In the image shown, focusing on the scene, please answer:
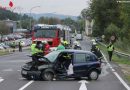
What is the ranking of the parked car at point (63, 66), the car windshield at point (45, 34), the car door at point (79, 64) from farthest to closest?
the car windshield at point (45, 34) → the car door at point (79, 64) → the parked car at point (63, 66)

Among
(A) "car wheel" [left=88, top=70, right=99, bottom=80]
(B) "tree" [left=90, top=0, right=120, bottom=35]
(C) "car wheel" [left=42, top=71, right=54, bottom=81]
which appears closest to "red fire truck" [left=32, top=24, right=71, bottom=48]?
(A) "car wheel" [left=88, top=70, right=99, bottom=80]

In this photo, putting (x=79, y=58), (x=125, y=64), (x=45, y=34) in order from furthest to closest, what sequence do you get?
1. (x=45, y=34)
2. (x=125, y=64)
3. (x=79, y=58)

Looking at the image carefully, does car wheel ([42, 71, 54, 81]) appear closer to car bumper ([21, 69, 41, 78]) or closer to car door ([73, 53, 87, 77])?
car bumper ([21, 69, 41, 78])

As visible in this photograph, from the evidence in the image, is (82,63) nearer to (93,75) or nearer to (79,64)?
(79,64)

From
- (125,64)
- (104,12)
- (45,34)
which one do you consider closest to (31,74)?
(125,64)

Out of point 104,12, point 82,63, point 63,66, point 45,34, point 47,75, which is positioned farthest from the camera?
point 104,12

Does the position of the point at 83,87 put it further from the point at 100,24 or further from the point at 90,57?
the point at 100,24

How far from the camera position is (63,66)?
2352cm

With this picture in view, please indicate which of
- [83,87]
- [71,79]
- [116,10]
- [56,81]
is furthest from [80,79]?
[116,10]

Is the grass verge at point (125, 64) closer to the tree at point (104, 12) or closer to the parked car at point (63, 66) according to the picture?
the parked car at point (63, 66)

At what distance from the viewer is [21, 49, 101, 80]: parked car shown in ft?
74.7

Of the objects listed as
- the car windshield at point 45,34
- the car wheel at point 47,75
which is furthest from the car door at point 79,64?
the car windshield at point 45,34

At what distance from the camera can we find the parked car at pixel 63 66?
22.8m

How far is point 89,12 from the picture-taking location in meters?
111
